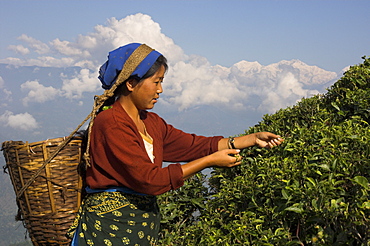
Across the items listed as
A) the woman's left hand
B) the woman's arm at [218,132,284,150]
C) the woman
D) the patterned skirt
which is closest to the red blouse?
Answer: the woman

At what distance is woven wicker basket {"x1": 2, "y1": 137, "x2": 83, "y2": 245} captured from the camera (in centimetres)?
285

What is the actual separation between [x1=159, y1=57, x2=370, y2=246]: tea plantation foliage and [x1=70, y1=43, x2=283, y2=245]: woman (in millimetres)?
414

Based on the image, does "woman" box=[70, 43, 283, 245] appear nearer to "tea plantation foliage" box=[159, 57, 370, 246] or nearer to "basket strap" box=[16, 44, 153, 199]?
"basket strap" box=[16, 44, 153, 199]

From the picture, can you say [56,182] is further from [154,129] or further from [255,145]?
[255,145]

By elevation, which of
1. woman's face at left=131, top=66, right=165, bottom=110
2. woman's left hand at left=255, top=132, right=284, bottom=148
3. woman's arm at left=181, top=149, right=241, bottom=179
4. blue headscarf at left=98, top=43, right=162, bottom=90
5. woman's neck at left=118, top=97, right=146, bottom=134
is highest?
blue headscarf at left=98, top=43, right=162, bottom=90

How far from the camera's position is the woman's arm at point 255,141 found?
342 centimetres

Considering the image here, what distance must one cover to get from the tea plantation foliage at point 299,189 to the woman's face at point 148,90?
3.39 ft

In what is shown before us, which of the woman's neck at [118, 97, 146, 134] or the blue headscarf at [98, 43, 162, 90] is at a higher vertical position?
the blue headscarf at [98, 43, 162, 90]

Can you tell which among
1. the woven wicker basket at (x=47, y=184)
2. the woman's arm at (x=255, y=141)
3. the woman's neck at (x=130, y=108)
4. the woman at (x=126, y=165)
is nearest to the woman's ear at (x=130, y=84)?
the woman at (x=126, y=165)

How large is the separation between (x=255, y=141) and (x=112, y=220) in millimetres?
1507

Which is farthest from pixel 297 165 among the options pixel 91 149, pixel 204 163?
pixel 91 149

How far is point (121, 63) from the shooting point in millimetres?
2787

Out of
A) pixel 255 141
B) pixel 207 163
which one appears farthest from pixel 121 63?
pixel 255 141

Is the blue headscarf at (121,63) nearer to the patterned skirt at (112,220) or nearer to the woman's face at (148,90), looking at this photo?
the woman's face at (148,90)
